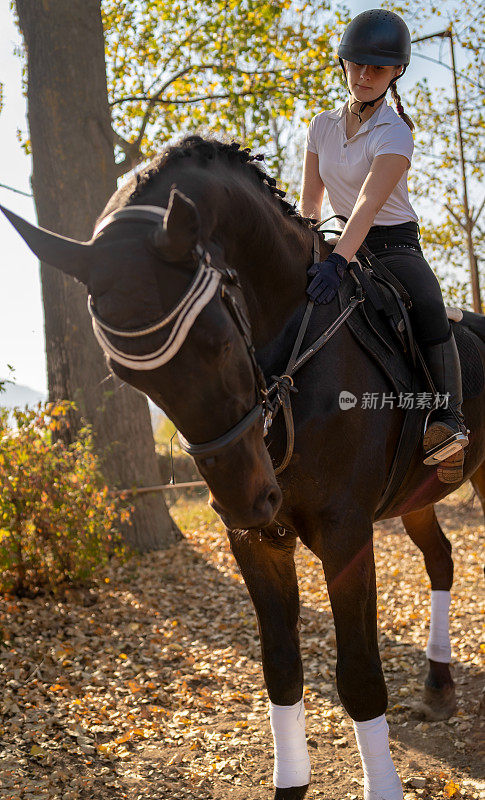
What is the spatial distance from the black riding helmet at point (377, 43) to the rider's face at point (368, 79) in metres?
0.06

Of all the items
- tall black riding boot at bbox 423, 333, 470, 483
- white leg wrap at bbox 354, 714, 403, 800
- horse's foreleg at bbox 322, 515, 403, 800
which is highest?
tall black riding boot at bbox 423, 333, 470, 483

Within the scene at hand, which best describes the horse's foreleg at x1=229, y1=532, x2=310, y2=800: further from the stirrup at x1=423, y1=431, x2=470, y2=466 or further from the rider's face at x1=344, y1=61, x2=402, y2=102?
the rider's face at x1=344, y1=61, x2=402, y2=102

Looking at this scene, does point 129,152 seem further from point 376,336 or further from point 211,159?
point 211,159

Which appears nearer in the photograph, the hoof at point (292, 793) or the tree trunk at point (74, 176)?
the hoof at point (292, 793)

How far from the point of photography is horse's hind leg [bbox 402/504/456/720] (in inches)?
170

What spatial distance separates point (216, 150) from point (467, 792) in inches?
127

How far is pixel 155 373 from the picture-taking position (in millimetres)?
1873

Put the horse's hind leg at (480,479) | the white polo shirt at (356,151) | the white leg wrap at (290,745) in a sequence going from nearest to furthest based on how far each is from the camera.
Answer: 1. the white polo shirt at (356,151)
2. the white leg wrap at (290,745)
3. the horse's hind leg at (480,479)

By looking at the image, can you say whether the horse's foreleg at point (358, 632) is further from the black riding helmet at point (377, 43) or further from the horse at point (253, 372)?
the black riding helmet at point (377, 43)

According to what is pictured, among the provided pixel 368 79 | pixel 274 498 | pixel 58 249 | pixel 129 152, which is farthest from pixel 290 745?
pixel 129 152

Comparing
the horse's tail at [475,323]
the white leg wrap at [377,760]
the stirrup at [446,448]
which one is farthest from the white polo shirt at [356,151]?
the white leg wrap at [377,760]

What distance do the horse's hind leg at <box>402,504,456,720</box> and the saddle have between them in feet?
5.19

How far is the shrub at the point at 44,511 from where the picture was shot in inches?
234

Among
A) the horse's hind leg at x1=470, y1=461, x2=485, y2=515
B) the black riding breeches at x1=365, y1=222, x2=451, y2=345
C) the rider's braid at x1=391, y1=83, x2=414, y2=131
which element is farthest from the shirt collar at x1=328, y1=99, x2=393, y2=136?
the horse's hind leg at x1=470, y1=461, x2=485, y2=515
